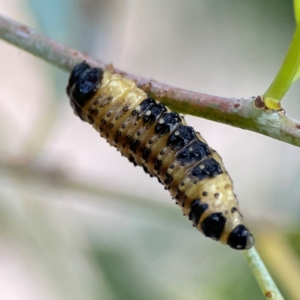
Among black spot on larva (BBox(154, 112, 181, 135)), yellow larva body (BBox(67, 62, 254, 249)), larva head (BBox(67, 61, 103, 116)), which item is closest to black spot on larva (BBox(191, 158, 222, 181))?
yellow larva body (BBox(67, 62, 254, 249))

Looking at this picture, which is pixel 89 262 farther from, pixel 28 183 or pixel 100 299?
pixel 28 183

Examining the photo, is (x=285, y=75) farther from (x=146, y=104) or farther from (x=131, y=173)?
(x=131, y=173)

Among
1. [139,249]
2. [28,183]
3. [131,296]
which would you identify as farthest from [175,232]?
[28,183]

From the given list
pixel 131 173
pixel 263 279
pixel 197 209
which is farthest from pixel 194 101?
pixel 131 173

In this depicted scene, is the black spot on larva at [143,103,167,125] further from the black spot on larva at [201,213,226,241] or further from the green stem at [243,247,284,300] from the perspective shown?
the green stem at [243,247,284,300]

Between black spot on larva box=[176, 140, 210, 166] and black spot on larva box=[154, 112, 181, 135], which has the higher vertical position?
black spot on larva box=[154, 112, 181, 135]

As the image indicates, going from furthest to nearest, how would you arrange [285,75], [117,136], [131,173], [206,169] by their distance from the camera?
1. [131,173]
2. [117,136]
3. [206,169]
4. [285,75]
